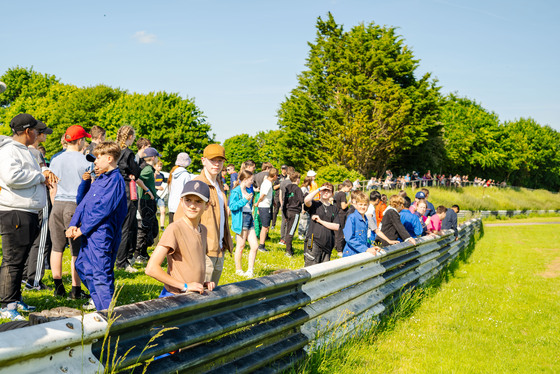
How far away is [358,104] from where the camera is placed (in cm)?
5000

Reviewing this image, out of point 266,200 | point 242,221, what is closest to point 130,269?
point 242,221

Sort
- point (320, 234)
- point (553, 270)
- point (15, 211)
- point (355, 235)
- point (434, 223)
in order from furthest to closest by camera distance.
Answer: point (553, 270)
point (434, 223)
point (320, 234)
point (355, 235)
point (15, 211)

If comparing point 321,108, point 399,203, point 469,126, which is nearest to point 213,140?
point 321,108

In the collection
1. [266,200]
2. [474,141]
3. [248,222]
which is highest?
[474,141]

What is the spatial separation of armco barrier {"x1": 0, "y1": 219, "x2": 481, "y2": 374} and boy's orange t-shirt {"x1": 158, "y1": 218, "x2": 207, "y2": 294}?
62 centimetres

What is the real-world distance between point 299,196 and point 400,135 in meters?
39.4

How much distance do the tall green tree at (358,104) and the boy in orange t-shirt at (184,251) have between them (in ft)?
150

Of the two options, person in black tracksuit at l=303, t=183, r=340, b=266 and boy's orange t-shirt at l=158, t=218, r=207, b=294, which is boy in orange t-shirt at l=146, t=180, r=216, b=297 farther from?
person in black tracksuit at l=303, t=183, r=340, b=266

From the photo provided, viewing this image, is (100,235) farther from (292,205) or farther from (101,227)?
(292,205)

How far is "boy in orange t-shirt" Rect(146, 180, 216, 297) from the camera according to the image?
3.63 metres

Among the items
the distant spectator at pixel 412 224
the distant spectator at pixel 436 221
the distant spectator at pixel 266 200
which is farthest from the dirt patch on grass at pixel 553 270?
the distant spectator at pixel 266 200

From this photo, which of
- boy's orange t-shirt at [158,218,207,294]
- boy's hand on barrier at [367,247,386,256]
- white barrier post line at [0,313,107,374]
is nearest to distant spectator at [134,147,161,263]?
boy's hand on barrier at [367,247,386,256]

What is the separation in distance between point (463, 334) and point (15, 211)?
18.4 ft

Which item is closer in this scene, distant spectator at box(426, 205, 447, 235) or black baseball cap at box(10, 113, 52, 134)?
black baseball cap at box(10, 113, 52, 134)
